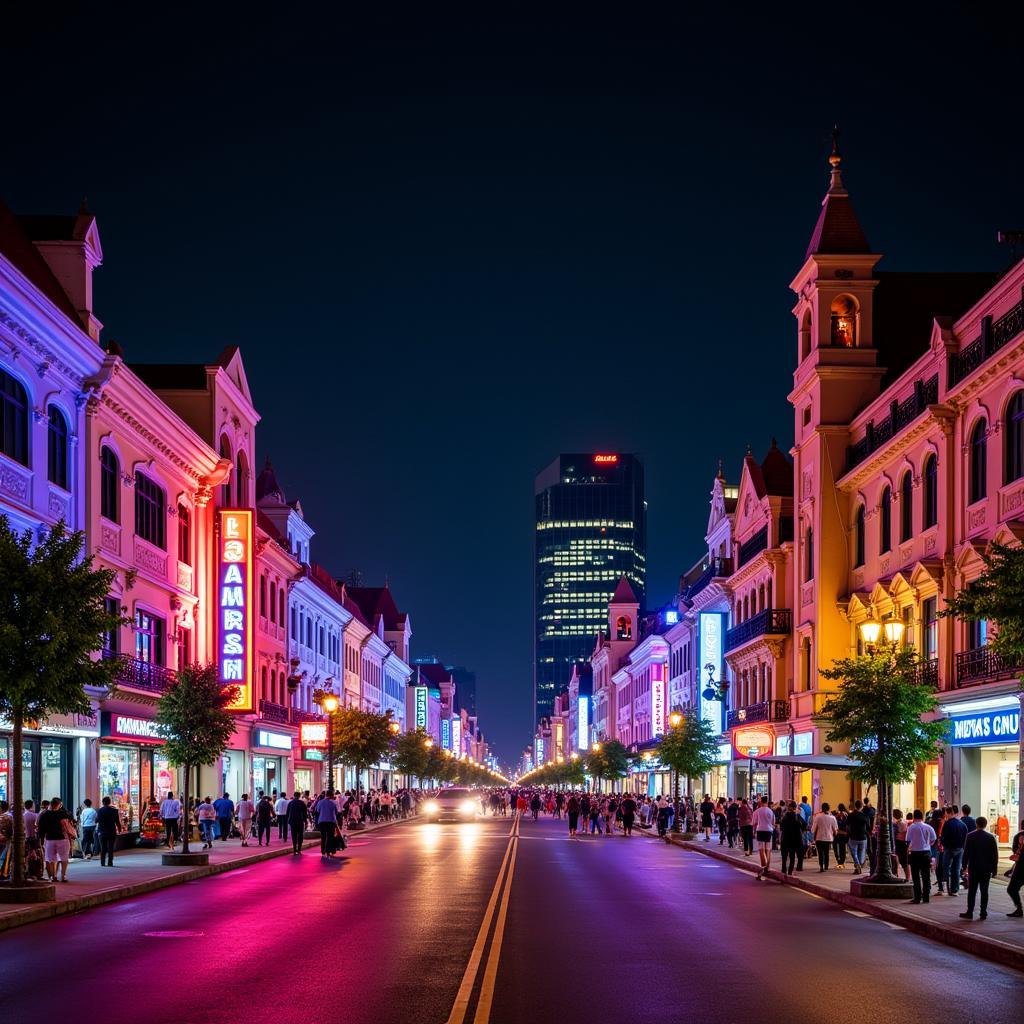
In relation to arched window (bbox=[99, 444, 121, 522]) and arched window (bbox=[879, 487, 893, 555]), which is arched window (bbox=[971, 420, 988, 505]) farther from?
arched window (bbox=[99, 444, 121, 522])

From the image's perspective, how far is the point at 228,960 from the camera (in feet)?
54.0

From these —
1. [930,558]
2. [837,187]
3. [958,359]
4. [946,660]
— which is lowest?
[946,660]

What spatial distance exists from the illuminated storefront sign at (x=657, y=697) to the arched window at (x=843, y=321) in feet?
159

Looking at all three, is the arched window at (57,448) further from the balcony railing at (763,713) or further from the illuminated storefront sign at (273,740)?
the balcony railing at (763,713)

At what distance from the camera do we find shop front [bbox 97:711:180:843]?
38.5m


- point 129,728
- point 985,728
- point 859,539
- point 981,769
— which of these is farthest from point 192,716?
point 859,539

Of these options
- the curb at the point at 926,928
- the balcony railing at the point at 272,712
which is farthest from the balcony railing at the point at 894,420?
the balcony railing at the point at 272,712

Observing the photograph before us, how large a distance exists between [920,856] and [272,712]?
134 feet

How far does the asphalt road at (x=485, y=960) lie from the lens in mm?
13016

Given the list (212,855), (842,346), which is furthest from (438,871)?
(842,346)

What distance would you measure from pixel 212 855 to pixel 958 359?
76.0 ft

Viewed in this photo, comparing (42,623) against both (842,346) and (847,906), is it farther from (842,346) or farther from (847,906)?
(842,346)

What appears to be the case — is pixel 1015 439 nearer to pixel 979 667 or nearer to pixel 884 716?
pixel 979 667

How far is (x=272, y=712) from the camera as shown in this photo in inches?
2424
